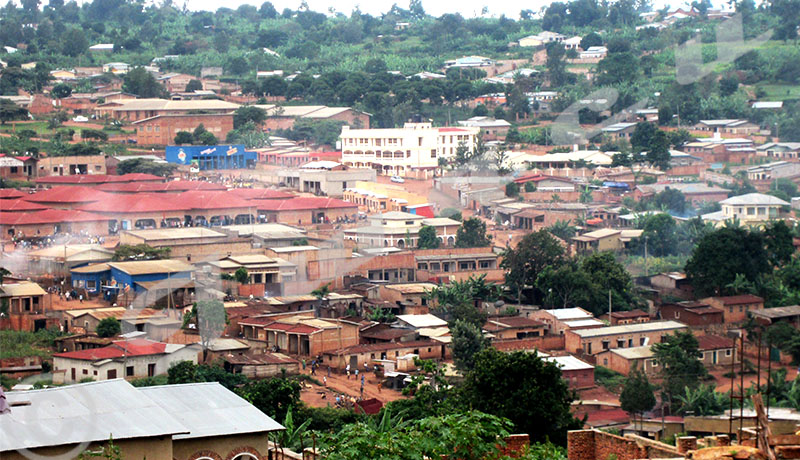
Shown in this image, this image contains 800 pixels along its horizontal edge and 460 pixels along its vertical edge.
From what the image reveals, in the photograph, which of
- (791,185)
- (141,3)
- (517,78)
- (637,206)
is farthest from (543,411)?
(141,3)

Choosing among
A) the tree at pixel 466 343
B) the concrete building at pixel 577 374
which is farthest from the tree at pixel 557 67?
the concrete building at pixel 577 374

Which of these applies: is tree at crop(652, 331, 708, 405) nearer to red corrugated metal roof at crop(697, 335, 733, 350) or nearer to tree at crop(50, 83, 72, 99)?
red corrugated metal roof at crop(697, 335, 733, 350)

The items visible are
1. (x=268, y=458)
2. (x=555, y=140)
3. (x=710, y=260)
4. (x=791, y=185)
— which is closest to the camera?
(x=268, y=458)

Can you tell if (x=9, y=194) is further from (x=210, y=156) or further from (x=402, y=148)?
(x=402, y=148)

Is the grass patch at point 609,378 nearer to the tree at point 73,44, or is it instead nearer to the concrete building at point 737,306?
the concrete building at point 737,306

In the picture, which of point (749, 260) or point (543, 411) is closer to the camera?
point (543, 411)

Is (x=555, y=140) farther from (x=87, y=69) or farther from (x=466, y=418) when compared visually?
(x=466, y=418)

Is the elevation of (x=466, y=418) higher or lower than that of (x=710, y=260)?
higher
